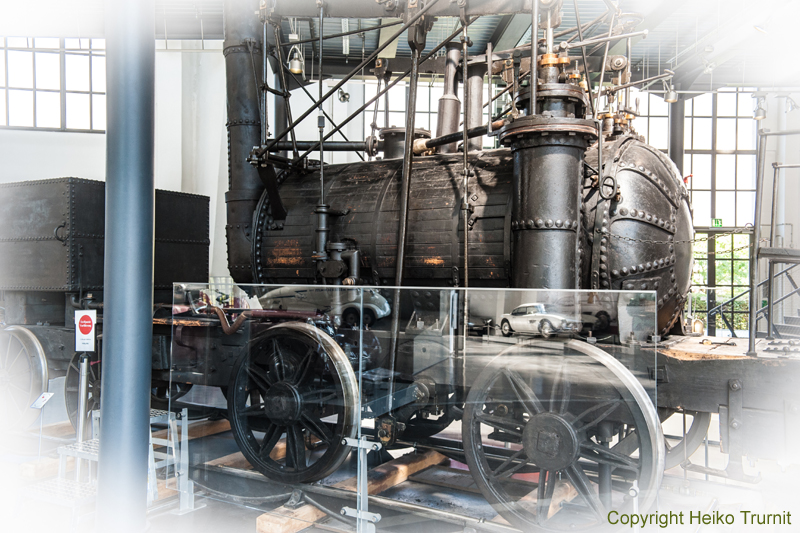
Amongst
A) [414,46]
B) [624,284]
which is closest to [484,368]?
[624,284]

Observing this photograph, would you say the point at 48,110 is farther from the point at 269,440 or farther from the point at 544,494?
the point at 544,494

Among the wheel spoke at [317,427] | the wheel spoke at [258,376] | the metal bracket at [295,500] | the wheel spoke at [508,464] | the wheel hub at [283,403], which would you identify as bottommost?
the metal bracket at [295,500]

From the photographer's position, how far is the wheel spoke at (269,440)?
3844mm

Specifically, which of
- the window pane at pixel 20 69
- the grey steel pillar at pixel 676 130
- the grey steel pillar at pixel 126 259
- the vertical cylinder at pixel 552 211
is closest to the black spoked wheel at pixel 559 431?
the vertical cylinder at pixel 552 211

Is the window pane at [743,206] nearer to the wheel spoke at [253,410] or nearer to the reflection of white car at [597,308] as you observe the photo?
the reflection of white car at [597,308]

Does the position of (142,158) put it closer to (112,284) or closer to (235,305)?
(112,284)

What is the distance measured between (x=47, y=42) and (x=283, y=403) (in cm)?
1149

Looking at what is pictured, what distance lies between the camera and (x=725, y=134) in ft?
49.2

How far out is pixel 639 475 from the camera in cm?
295

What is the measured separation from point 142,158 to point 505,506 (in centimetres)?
244

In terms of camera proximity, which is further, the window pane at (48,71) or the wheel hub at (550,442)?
the window pane at (48,71)

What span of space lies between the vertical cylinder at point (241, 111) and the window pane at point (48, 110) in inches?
323

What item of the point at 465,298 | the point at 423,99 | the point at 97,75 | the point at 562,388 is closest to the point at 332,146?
the point at 465,298

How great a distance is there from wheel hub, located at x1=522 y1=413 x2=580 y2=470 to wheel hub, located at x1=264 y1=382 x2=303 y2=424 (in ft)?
4.51
